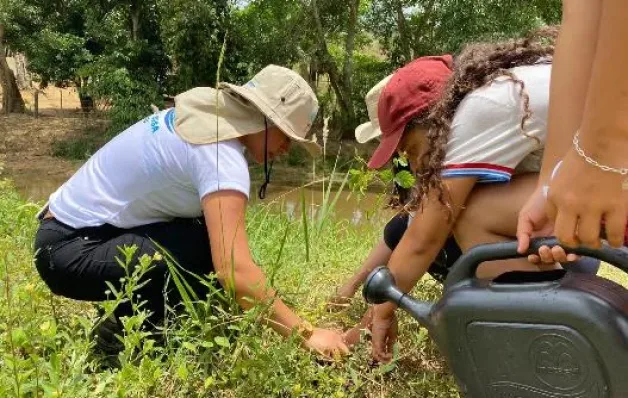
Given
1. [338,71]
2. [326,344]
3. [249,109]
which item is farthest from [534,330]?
[338,71]

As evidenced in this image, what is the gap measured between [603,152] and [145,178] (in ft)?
4.29

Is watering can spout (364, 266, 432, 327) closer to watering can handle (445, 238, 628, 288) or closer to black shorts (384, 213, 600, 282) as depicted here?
watering can handle (445, 238, 628, 288)

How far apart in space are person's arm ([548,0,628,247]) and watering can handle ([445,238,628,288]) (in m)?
0.08

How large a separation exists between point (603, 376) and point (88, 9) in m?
15.8

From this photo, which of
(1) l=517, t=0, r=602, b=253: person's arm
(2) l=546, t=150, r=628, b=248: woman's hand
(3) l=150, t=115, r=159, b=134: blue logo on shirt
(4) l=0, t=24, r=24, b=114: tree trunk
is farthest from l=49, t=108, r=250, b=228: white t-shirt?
(4) l=0, t=24, r=24, b=114: tree trunk

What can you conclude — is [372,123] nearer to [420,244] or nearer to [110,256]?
[420,244]

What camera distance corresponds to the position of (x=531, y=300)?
1149 mm

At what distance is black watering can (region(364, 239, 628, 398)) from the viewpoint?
108 centimetres

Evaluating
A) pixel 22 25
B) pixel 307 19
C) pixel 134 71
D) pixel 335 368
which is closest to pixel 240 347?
pixel 335 368

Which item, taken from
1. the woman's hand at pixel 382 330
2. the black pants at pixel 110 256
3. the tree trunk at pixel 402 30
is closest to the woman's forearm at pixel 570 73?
the woman's hand at pixel 382 330

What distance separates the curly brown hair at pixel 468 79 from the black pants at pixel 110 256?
2.21ft

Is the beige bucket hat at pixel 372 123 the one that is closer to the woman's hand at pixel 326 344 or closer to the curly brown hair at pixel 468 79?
the curly brown hair at pixel 468 79

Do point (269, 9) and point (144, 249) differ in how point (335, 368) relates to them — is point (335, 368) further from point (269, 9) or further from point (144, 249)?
point (269, 9)

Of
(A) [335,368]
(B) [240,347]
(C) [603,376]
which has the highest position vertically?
(C) [603,376]
